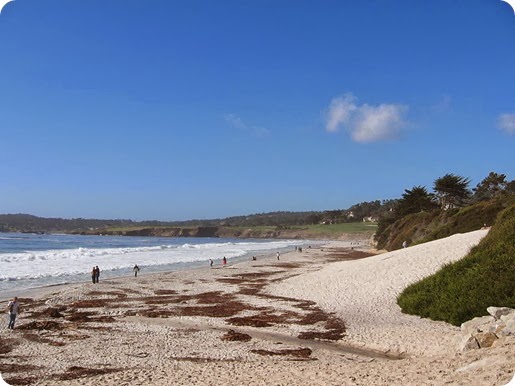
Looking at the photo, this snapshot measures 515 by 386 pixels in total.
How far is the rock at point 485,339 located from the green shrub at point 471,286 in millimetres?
4112

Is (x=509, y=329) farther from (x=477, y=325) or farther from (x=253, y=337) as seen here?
(x=253, y=337)

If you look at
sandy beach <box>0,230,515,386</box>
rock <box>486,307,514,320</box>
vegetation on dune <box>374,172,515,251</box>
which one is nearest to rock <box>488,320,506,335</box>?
sandy beach <box>0,230,515,386</box>

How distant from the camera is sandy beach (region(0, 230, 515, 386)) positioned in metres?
10.1

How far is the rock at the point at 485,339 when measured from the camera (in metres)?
10.6

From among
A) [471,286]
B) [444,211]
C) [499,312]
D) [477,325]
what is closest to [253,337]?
[477,325]

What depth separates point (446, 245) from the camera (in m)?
27.6

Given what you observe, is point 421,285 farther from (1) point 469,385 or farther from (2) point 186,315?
(1) point 469,385

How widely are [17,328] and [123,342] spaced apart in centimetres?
476

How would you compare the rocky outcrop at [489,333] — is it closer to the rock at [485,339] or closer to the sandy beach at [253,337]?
the rock at [485,339]

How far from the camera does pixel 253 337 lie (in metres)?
15.1

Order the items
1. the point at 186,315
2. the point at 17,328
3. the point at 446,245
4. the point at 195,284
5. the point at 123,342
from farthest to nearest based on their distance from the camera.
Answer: the point at 195,284
the point at 446,245
the point at 186,315
the point at 17,328
the point at 123,342

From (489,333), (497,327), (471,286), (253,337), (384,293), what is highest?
(471,286)

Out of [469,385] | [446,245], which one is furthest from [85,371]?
[446,245]

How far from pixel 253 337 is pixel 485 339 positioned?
6963mm
